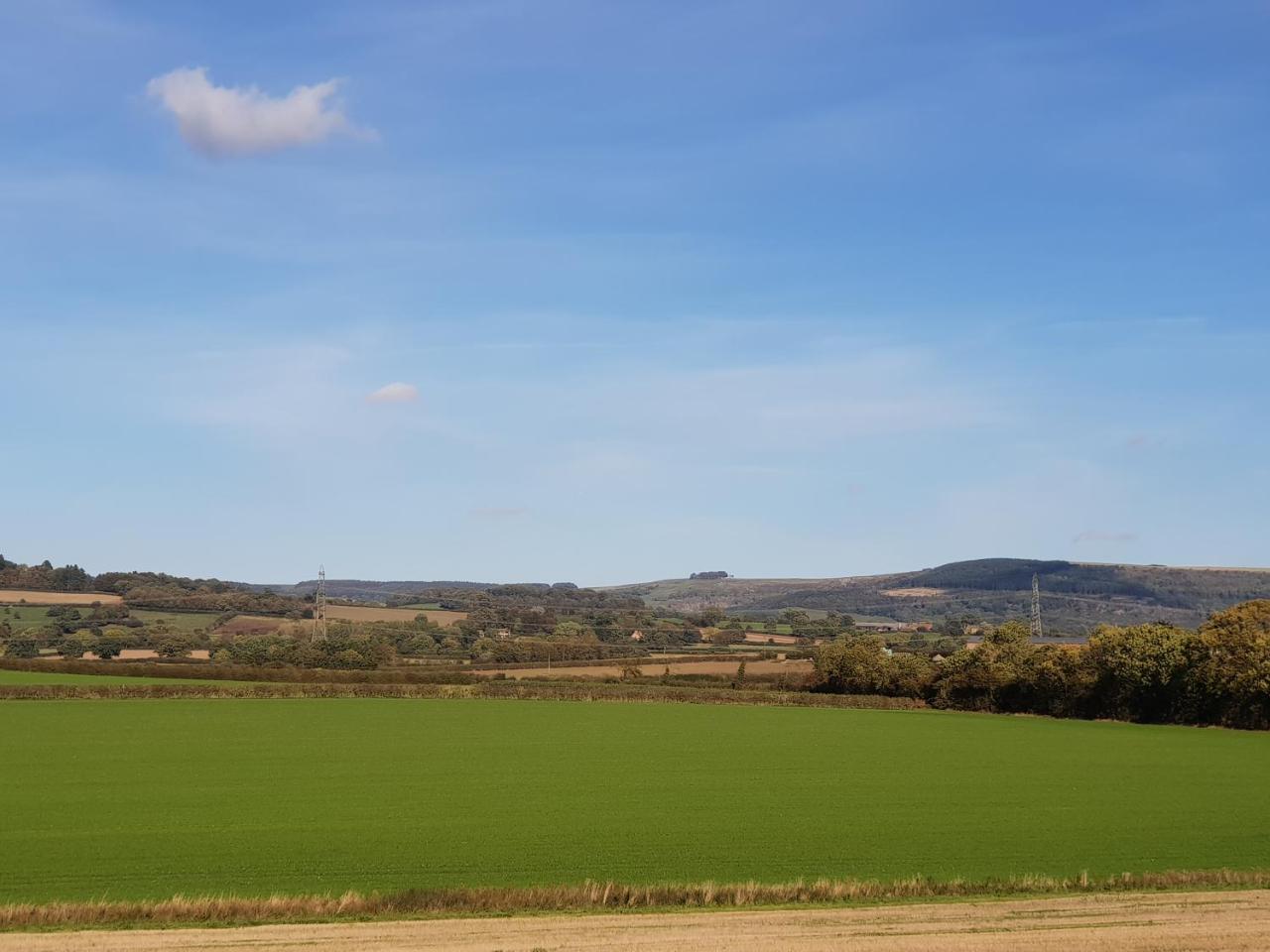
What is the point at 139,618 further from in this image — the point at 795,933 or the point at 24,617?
the point at 795,933

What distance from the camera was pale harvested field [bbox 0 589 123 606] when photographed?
5832 inches

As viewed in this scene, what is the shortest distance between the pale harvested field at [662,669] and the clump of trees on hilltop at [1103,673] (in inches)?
446

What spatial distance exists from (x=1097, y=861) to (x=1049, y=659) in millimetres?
50871

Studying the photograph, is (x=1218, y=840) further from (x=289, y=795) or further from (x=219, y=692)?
(x=219, y=692)

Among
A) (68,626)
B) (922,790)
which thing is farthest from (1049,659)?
(68,626)

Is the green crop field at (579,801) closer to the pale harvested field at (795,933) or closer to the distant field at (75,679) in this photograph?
the pale harvested field at (795,933)

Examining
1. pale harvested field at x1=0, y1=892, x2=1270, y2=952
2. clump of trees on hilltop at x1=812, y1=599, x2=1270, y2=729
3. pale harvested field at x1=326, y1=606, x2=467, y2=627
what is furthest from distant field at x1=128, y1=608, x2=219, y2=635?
pale harvested field at x1=0, y1=892, x2=1270, y2=952

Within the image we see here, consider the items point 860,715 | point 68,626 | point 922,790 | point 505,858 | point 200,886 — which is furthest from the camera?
point 68,626

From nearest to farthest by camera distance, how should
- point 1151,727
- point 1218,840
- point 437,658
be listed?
point 1218,840
point 1151,727
point 437,658

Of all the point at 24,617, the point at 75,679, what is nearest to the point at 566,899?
the point at 75,679

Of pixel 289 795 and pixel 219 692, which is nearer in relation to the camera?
pixel 289 795

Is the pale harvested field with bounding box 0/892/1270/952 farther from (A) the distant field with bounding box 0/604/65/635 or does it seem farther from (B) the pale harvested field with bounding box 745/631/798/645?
(B) the pale harvested field with bounding box 745/631/798/645

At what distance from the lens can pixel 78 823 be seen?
33.7 m

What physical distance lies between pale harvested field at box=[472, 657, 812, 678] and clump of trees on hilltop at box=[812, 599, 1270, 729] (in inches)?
446
